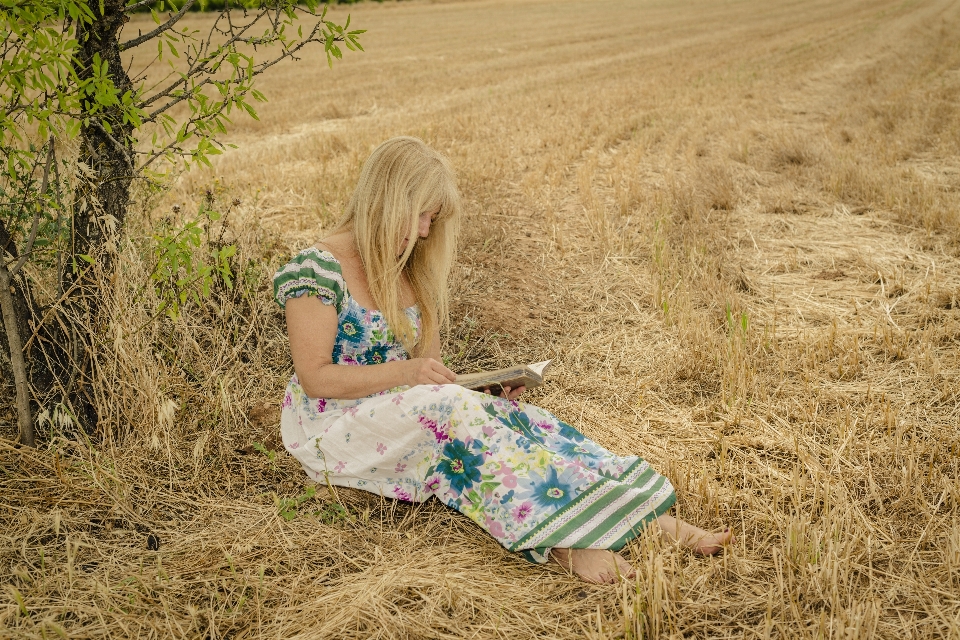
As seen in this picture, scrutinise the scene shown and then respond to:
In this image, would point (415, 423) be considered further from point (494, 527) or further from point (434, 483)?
point (494, 527)

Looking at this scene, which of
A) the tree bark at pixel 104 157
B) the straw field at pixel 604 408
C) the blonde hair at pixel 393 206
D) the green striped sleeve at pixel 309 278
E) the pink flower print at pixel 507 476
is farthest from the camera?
the tree bark at pixel 104 157

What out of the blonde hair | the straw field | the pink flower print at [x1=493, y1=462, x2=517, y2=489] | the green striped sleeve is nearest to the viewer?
the straw field

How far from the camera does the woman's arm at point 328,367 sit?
2.56 meters

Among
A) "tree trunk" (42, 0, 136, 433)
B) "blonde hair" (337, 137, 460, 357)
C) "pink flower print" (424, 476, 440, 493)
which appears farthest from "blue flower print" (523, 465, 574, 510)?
"tree trunk" (42, 0, 136, 433)

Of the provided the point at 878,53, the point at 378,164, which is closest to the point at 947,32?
the point at 878,53

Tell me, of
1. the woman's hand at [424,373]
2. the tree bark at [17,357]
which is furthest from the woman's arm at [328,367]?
the tree bark at [17,357]

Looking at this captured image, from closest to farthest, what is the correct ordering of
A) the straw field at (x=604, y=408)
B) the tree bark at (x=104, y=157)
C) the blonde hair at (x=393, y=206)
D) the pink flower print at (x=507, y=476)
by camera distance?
1. the straw field at (x=604, y=408)
2. the pink flower print at (x=507, y=476)
3. the blonde hair at (x=393, y=206)
4. the tree bark at (x=104, y=157)

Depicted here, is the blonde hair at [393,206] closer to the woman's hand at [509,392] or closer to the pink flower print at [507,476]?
the woman's hand at [509,392]

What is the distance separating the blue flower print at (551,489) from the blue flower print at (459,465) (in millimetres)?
195

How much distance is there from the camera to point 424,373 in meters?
2.58

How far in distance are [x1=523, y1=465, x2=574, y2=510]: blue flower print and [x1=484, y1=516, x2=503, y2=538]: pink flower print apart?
132 millimetres

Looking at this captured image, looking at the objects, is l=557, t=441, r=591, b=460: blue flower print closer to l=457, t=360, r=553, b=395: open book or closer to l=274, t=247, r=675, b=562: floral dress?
l=274, t=247, r=675, b=562: floral dress

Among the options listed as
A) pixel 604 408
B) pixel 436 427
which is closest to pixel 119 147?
pixel 436 427

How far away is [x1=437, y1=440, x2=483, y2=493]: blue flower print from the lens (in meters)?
2.48
